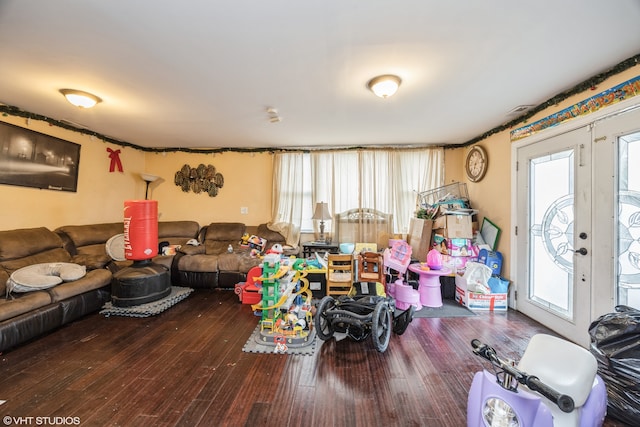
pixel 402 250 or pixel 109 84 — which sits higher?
pixel 109 84

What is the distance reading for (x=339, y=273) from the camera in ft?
10.7

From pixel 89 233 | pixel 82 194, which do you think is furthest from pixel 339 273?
pixel 82 194

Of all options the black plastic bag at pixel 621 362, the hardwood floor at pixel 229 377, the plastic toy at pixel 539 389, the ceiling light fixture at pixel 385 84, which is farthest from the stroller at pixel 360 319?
the ceiling light fixture at pixel 385 84

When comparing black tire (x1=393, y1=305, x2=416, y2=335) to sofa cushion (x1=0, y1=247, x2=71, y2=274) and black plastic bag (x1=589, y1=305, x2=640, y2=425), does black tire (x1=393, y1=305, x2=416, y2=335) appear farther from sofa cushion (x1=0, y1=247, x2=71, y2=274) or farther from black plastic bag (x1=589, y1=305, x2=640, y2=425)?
sofa cushion (x1=0, y1=247, x2=71, y2=274)

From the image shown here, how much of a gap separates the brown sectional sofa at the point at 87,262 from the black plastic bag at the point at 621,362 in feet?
11.2

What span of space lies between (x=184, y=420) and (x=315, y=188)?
3603 mm

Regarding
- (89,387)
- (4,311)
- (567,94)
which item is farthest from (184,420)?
(567,94)

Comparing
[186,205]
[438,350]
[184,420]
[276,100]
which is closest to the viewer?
[184,420]

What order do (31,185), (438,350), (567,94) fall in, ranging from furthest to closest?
(31,185) < (567,94) < (438,350)

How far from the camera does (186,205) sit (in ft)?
15.9

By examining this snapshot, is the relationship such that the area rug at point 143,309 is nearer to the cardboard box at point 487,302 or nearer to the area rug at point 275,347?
the area rug at point 275,347

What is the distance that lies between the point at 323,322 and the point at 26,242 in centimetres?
346

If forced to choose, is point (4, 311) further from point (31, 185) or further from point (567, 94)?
point (567, 94)

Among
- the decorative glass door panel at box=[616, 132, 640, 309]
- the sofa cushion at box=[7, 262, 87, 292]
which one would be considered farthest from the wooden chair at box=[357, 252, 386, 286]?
the sofa cushion at box=[7, 262, 87, 292]
